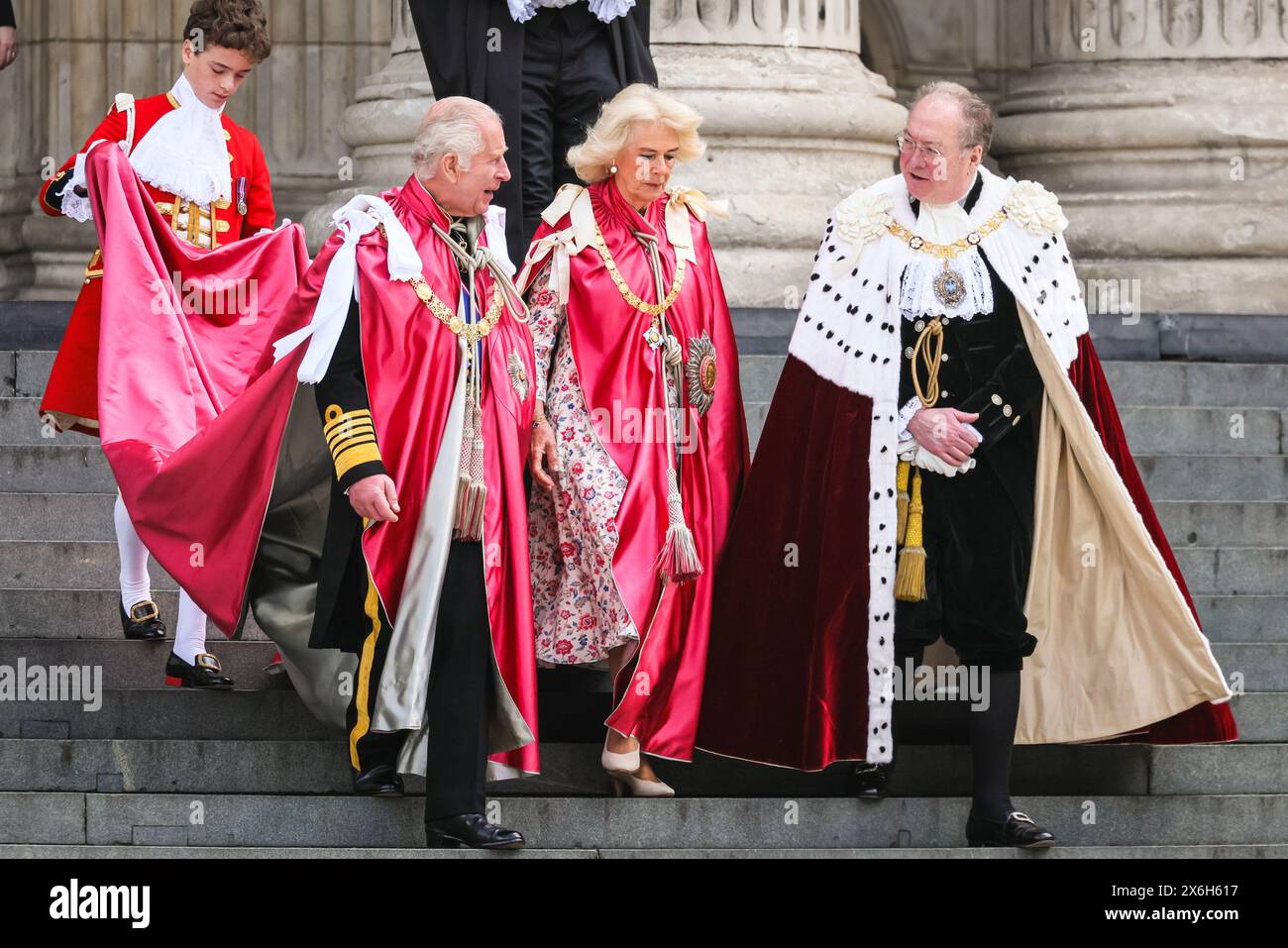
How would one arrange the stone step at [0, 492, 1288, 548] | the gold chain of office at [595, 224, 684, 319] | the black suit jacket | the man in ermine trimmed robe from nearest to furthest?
the black suit jacket → the man in ermine trimmed robe → the gold chain of office at [595, 224, 684, 319] → the stone step at [0, 492, 1288, 548]

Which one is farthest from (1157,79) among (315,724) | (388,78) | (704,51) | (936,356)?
(315,724)

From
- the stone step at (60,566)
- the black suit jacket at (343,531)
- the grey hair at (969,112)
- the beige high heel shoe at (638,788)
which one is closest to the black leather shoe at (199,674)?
the black suit jacket at (343,531)

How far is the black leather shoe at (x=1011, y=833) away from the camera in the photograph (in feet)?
22.9

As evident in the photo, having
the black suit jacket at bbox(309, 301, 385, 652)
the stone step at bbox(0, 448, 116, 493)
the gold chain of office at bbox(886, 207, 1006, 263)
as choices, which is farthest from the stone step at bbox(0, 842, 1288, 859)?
the stone step at bbox(0, 448, 116, 493)

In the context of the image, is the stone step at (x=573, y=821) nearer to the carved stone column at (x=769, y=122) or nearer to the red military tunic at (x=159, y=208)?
the red military tunic at (x=159, y=208)

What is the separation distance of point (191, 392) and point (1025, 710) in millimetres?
2662

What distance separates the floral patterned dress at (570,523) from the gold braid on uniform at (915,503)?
71 cm

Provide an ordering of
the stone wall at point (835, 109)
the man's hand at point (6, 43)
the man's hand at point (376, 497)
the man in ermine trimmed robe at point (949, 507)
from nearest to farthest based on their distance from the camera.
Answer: the man's hand at point (376, 497)
the man in ermine trimmed robe at point (949, 507)
the man's hand at point (6, 43)
the stone wall at point (835, 109)

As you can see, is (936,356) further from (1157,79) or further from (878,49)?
(878,49)

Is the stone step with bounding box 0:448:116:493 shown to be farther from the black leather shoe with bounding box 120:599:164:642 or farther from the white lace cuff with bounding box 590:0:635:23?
the white lace cuff with bounding box 590:0:635:23

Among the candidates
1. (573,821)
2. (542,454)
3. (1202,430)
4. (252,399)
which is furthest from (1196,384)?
(252,399)

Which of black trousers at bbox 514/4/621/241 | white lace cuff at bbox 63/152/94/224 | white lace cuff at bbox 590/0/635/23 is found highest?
white lace cuff at bbox 590/0/635/23

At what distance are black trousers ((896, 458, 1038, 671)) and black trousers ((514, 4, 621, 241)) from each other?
170 cm

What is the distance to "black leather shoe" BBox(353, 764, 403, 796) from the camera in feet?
23.2
